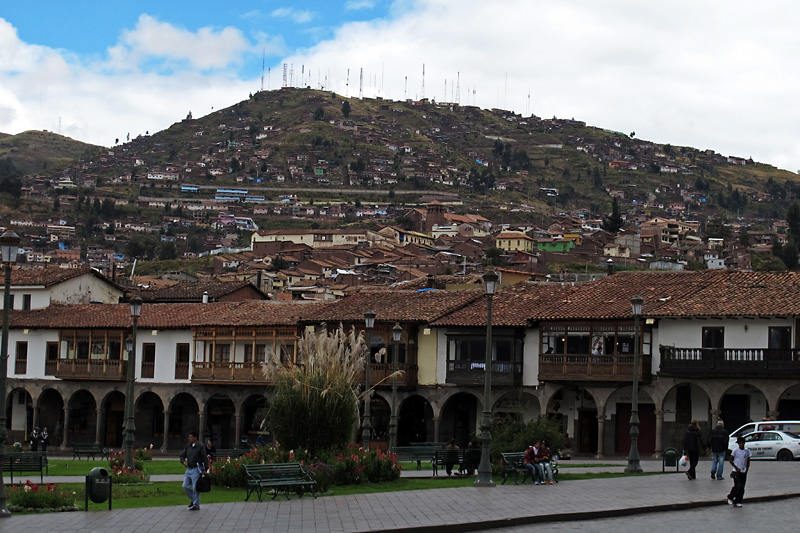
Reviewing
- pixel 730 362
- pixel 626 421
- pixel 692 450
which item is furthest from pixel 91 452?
pixel 692 450

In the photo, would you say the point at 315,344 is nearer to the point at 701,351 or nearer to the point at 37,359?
the point at 701,351

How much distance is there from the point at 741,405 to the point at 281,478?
22086 mm

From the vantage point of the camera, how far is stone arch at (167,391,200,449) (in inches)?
2142

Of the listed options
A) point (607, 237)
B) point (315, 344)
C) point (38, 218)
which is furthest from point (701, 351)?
point (38, 218)

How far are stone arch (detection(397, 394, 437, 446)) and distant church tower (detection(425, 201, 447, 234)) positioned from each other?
134 meters

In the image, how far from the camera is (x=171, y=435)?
54844mm

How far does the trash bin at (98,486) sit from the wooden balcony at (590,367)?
23741mm

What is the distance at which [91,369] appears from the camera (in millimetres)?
54750

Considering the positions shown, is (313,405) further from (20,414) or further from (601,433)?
(20,414)

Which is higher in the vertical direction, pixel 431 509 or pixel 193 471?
pixel 193 471

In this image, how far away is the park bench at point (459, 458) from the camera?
28.7 meters

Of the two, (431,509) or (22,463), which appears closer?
(431,509)

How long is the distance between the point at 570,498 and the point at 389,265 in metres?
103

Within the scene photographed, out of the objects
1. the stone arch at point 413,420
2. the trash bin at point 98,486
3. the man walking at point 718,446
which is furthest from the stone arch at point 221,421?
the trash bin at point 98,486
